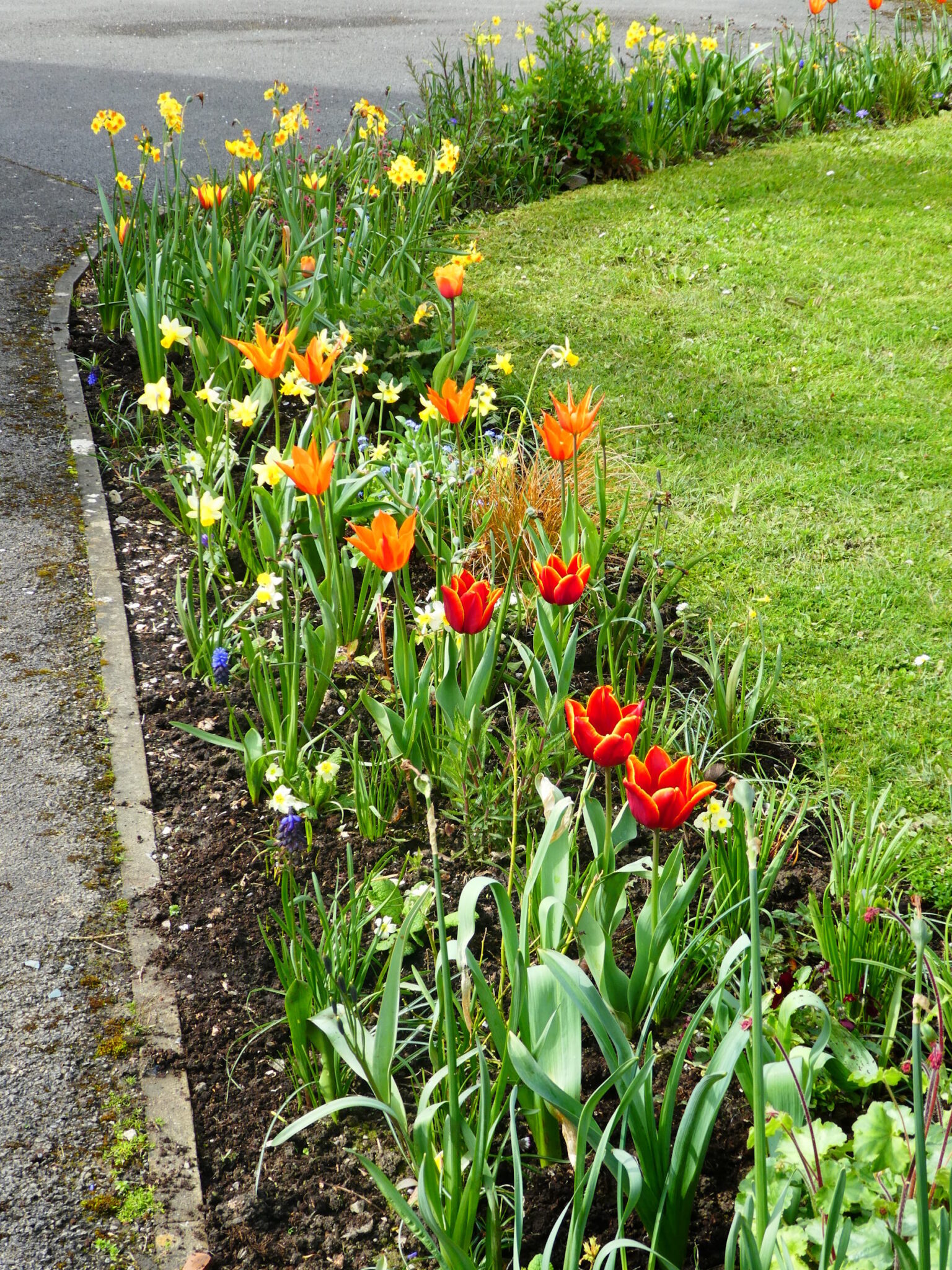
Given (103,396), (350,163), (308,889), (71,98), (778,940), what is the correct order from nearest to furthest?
(778,940)
(308,889)
(103,396)
(350,163)
(71,98)

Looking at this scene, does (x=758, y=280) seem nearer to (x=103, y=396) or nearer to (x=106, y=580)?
(x=103, y=396)

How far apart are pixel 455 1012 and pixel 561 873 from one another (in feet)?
1.04

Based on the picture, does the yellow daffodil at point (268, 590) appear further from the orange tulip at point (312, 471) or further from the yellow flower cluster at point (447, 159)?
the yellow flower cluster at point (447, 159)

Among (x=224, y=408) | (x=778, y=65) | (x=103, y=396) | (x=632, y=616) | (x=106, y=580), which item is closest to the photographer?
(x=632, y=616)

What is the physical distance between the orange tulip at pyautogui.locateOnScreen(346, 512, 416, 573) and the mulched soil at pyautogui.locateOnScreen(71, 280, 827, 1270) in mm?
648

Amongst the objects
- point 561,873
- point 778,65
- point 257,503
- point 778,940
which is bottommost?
point 778,940

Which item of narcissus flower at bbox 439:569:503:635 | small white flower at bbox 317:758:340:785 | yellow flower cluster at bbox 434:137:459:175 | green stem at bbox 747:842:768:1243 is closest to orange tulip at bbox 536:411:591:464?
narcissus flower at bbox 439:569:503:635

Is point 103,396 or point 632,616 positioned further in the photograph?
point 103,396

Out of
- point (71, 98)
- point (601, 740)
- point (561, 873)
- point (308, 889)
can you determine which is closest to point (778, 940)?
point (561, 873)

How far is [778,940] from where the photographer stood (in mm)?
2047

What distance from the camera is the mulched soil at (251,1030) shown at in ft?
5.45

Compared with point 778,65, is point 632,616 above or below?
below

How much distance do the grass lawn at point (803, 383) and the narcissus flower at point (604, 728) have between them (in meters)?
1.07

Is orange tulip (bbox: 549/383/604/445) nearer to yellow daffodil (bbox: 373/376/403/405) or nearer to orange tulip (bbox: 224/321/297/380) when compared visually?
orange tulip (bbox: 224/321/297/380)
